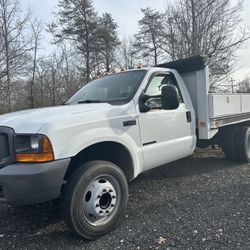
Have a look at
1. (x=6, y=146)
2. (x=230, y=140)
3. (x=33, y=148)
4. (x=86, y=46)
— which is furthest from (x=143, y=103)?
(x=86, y=46)

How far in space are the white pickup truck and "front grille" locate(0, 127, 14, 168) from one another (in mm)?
10

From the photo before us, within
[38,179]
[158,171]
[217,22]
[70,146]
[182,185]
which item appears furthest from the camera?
[217,22]

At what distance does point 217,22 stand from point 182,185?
17912 millimetres

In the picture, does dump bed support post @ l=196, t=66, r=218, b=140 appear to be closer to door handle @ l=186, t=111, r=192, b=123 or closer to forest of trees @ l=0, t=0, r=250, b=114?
door handle @ l=186, t=111, r=192, b=123

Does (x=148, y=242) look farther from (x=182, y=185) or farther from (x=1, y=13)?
(x=1, y=13)

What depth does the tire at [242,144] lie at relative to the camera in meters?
6.71

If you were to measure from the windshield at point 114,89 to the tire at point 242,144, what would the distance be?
127 inches

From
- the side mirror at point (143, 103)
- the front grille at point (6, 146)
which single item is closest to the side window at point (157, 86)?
the side mirror at point (143, 103)

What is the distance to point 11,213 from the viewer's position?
4402 millimetres

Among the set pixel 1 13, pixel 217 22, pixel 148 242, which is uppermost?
pixel 1 13

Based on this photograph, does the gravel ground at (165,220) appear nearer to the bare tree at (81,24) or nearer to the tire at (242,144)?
the tire at (242,144)

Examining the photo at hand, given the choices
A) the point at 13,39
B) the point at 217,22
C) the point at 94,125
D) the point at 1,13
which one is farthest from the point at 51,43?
the point at 94,125

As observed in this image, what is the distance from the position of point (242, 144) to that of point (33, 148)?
505 centimetres

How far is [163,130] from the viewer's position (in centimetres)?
460
